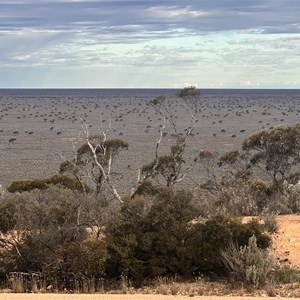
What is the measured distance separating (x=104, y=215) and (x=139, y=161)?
25.4 meters

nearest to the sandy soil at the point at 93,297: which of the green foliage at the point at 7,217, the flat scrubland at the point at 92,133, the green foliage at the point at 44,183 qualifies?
the green foliage at the point at 7,217

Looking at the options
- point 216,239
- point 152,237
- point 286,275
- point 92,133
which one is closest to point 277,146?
point 216,239

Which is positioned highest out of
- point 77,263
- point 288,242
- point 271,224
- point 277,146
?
point 277,146

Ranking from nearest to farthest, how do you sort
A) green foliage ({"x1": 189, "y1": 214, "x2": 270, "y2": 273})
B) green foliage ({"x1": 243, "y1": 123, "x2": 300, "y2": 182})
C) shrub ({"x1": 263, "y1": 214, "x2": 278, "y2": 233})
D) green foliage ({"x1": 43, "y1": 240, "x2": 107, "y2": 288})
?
1. green foliage ({"x1": 43, "y1": 240, "x2": 107, "y2": 288})
2. green foliage ({"x1": 189, "y1": 214, "x2": 270, "y2": 273})
3. shrub ({"x1": 263, "y1": 214, "x2": 278, "y2": 233})
4. green foliage ({"x1": 243, "y1": 123, "x2": 300, "y2": 182})

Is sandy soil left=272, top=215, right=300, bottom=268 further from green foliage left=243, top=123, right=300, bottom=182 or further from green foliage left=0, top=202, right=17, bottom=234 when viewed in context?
green foliage left=243, top=123, right=300, bottom=182

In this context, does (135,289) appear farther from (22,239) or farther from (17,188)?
(17,188)

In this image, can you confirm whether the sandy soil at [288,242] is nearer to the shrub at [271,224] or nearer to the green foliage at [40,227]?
the shrub at [271,224]

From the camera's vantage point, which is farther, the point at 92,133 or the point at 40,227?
the point at 92,133

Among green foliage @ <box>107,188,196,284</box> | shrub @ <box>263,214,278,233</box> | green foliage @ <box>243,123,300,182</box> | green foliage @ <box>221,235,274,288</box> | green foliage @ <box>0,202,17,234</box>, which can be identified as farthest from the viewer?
green foliage @ <box>243,123,300,182</box>

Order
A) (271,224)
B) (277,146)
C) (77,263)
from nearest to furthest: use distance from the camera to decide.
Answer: (77,263)
(271,224)
(277,146)

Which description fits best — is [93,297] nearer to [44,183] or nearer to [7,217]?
[7,217]

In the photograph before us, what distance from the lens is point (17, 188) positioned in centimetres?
2258

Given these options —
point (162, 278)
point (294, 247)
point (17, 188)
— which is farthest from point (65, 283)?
point (17, 188)

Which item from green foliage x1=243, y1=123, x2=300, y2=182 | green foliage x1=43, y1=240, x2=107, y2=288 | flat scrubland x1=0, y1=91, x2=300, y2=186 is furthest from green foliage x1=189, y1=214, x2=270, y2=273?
green foliage x1=243, y1=123, x2=300, y2=182
